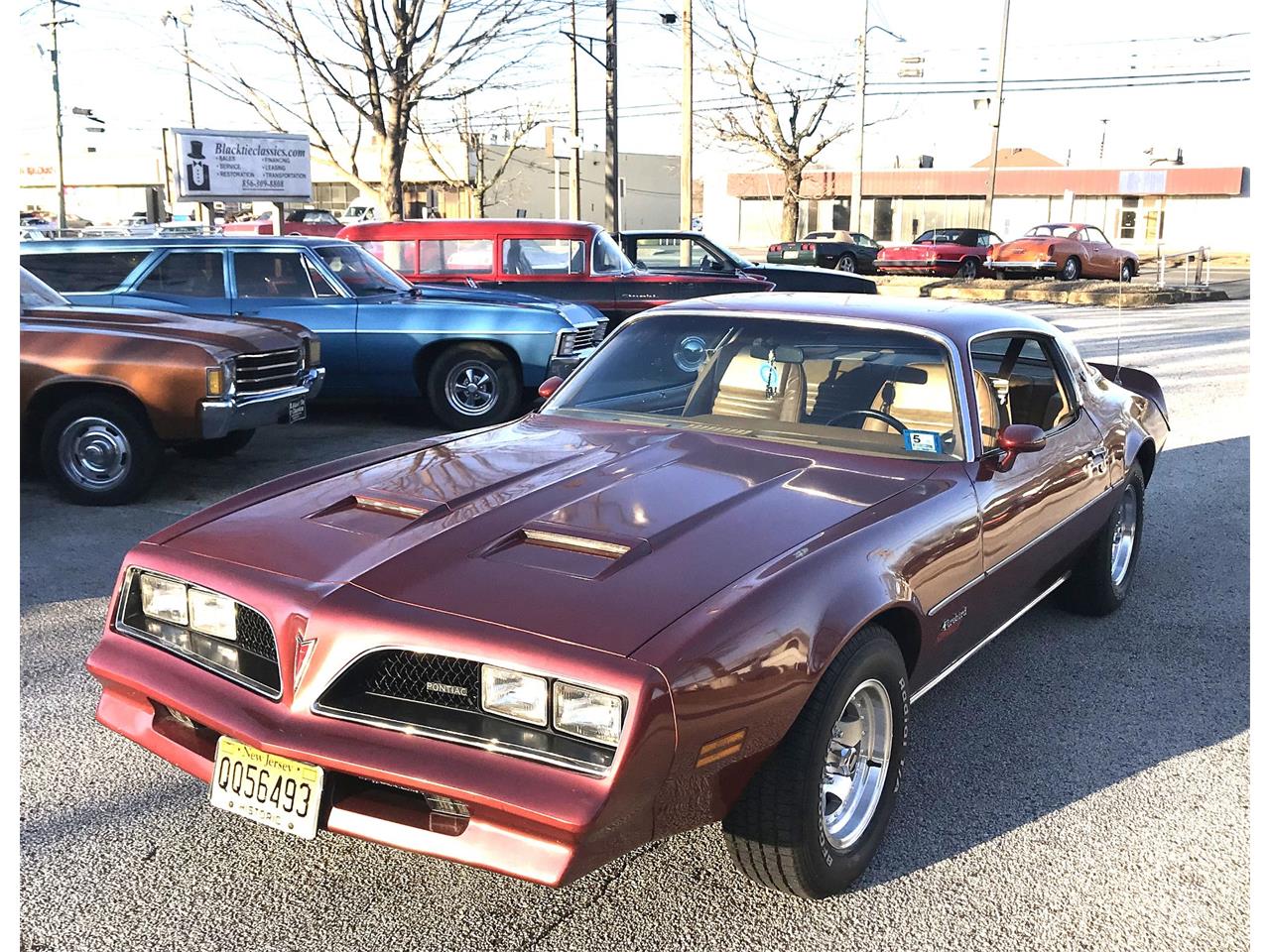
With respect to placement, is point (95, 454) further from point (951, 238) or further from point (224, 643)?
point (951, 238)

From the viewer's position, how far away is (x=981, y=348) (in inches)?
178

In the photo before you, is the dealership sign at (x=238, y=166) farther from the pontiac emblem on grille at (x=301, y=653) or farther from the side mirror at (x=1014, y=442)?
the pontiac emblem on grille at (x=301, y=653)

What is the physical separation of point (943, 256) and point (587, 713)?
29.7 metres

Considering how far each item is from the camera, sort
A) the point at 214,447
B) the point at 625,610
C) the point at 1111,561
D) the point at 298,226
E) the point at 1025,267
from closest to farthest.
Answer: the point at 625,610 < the point at 1111,561 < the point at 214,447 < the point at 1025,267 < the point at 298,226

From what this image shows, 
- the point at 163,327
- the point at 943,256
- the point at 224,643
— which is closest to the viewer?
the point at 224,643

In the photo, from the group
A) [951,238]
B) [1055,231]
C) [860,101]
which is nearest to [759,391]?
[1055,231]

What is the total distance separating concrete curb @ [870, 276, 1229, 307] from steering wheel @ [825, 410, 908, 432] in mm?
19297

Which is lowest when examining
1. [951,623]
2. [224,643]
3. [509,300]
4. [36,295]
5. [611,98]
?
[951,623]

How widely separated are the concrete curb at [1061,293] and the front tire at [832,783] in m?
20.4

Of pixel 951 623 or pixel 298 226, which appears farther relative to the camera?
pixel 298 226

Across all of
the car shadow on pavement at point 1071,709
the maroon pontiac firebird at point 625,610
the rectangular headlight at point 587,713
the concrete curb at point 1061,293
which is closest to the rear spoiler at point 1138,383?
the car shadow on pavement at point 1071,709

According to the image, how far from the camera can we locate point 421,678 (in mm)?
2688

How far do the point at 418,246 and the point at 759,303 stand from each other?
846 cm

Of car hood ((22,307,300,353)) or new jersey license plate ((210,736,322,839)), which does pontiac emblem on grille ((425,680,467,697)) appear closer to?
new jersey license plate ((210,736,322,839))
